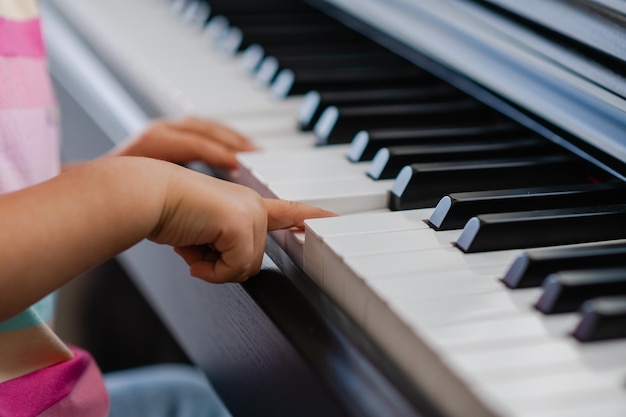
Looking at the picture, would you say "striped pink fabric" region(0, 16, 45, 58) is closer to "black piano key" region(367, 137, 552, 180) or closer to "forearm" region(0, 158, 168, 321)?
"forearm" region(0, 158, 168, 321)

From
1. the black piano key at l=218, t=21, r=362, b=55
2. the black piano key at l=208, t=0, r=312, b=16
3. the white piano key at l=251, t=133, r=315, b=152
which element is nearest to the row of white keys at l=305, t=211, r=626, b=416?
the white piano key at l=251, t=133, r=315, b=152

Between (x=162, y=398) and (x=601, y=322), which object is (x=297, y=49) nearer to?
(x=162, y=398)

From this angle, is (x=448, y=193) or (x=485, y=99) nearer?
(x=448, y=193)

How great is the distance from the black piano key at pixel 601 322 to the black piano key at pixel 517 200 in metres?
0.19

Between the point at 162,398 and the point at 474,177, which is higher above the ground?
the point at 474,177

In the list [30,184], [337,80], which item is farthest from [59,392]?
[337,80]

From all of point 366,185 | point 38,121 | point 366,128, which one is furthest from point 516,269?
point 38,121

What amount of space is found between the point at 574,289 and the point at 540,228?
122 millimetres

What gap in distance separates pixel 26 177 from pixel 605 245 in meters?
0.56

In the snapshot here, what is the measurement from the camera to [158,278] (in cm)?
107

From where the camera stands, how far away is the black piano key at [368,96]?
41.6 inches

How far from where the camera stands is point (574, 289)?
1.99 feet

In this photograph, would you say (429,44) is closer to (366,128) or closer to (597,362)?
(366,128)

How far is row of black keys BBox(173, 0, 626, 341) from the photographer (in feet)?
2.11
